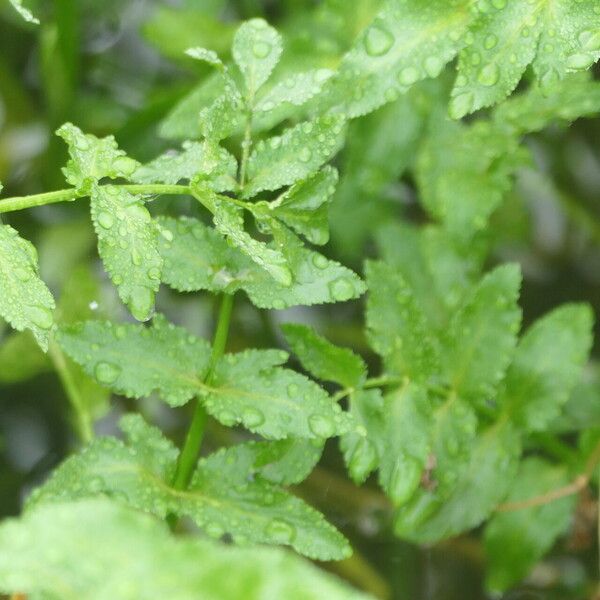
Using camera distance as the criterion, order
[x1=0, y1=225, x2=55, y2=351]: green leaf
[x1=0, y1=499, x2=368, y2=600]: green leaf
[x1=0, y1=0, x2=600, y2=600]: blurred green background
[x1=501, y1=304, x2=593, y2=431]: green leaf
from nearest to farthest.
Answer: [x1=0, y1=499, x2=368, y2=600]: green leaf
[x1=0, y1=225, x2=55, y2=351]: green leaf
[x1=501, y1=304, x2=593, y2=431]: green leaf
[x1=0, y1=0, x2=600, y2=600]: blurred green background

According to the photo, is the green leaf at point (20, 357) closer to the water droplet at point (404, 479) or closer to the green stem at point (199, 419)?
the green stem at point (199, 419)

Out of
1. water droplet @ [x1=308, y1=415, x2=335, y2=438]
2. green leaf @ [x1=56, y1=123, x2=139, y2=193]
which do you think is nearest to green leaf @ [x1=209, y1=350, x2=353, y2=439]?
water droplet @ [x1=308, y1=415, x2=335, y2=438]

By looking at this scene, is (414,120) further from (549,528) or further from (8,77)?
(8,77)

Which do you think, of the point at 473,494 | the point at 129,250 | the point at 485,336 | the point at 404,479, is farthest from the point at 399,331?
the point at 129,250

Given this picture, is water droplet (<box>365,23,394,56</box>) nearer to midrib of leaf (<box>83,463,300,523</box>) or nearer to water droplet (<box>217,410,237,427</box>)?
water droplet (<box>217,410,237,427</box>)

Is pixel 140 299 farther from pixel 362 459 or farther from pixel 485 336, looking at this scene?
pixel 485 336

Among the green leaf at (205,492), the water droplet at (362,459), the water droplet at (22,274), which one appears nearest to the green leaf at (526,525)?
the water droplet at (362,459)
